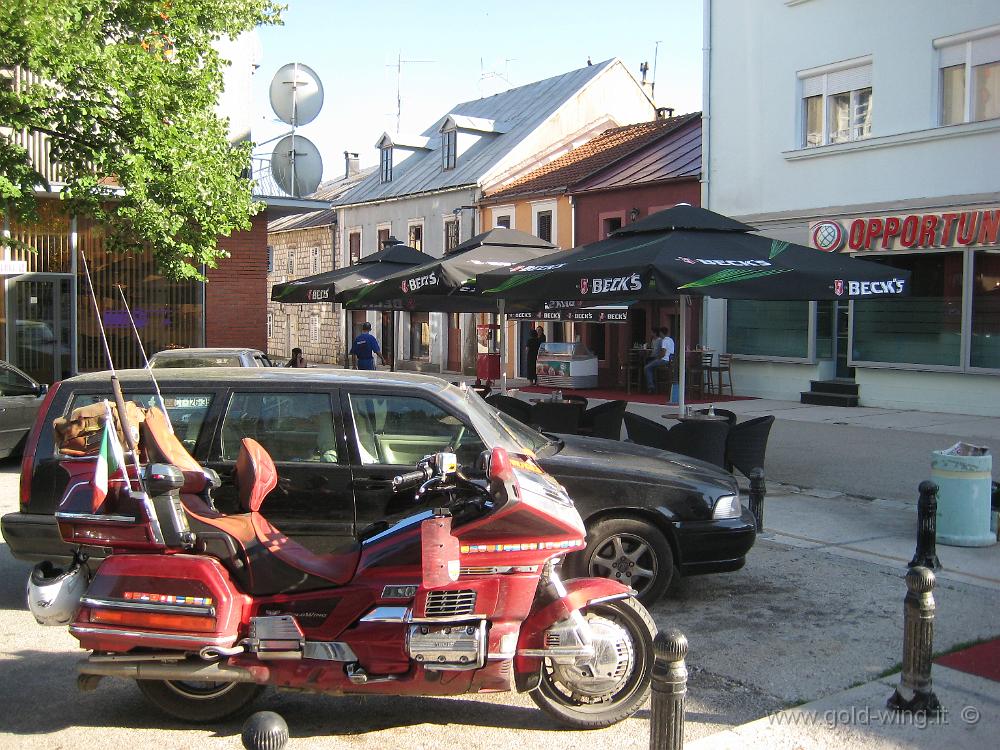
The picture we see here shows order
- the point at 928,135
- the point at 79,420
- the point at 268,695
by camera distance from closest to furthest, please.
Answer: the point at 268,695, the point at 79,420, the point at 928,135

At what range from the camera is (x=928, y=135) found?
57.6 ft

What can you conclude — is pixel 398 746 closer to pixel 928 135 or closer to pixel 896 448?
pixel 896 448

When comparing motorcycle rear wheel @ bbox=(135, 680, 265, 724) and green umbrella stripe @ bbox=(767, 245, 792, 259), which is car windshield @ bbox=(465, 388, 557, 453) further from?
green umbrella stripe @ bbox=(767, 245, 792, 259)

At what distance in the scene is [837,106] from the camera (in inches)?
772

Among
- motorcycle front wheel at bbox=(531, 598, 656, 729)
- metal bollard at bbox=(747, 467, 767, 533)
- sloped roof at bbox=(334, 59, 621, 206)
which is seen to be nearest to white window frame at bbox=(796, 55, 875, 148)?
metal bollard at bbox=(747, 467, 767, 533)

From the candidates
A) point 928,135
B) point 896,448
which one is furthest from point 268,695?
point 928,135

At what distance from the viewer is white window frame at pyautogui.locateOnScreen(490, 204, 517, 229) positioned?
30.8m

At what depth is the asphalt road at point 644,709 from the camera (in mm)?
4258

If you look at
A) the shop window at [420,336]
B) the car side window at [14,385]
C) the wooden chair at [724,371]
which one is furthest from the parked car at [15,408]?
the shop window at [420,336]

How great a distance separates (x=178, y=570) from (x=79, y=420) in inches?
59.2

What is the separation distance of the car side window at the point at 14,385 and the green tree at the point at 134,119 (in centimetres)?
226

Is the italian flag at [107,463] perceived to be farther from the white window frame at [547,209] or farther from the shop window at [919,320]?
the white window frame at [547,209]

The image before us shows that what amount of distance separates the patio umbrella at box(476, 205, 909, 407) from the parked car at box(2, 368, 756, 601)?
3.19 m

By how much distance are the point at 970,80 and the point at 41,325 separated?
1727cm
